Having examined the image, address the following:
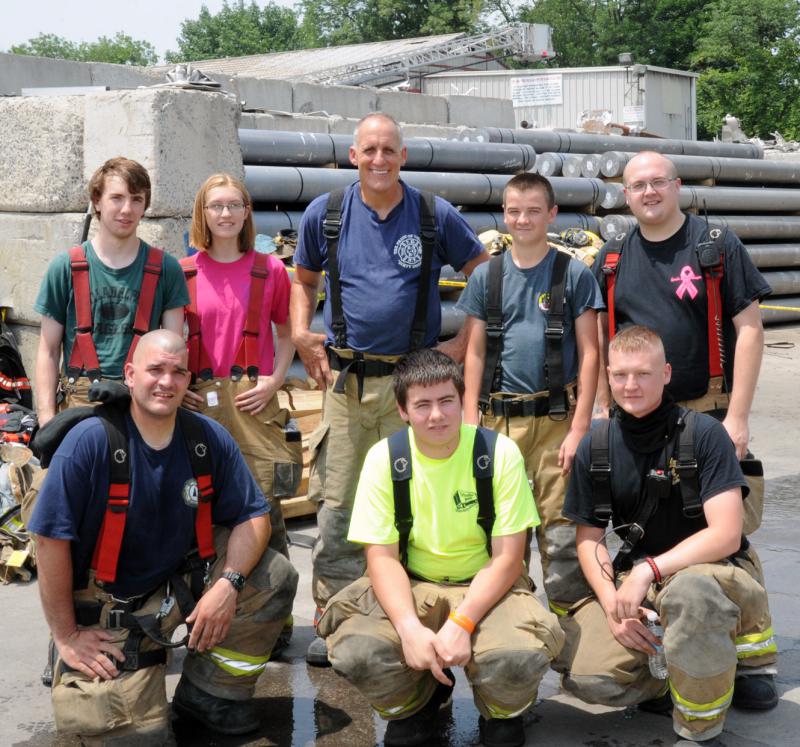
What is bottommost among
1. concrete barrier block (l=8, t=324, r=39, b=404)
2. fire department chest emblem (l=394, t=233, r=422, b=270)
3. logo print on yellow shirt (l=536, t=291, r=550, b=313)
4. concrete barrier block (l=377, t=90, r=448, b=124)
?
concrete barrier block (l=8, t=324, r=39, b=404)

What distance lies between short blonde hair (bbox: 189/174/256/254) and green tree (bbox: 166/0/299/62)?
279 feet

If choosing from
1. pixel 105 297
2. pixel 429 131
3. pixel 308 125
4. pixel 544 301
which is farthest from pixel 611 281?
pixel 429 131

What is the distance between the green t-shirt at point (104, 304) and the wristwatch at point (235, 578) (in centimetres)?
111

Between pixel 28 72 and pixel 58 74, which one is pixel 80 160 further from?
pixel 58 74

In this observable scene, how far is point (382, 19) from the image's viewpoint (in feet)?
235

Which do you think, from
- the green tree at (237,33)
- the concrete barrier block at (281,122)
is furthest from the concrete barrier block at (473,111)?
the green tree at (237,33)

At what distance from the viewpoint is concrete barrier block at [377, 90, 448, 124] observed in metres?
19.3

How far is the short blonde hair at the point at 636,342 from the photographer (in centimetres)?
402

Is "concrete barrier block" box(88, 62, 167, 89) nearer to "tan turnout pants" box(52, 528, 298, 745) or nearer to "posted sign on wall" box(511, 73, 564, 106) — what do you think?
"tan turnout pants" box(52, 528, 298, 745)

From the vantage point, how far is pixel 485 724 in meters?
3.84

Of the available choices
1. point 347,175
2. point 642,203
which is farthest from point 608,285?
point 347,175

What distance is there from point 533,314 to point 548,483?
68cm

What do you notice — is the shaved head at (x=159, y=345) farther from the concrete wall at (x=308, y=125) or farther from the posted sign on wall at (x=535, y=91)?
the posted sign on wall at (x=535, y=91)

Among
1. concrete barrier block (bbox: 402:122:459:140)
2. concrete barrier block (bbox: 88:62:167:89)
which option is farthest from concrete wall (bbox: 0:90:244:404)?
concrete barrier block (bbox: 88:62:167:89)
